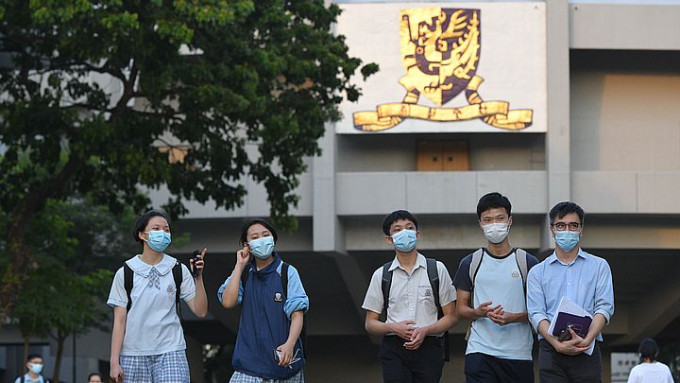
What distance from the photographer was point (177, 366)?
8.77 metres

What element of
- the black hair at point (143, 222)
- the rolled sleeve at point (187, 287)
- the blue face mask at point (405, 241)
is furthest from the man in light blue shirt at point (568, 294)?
the black hair at point (143, 222)

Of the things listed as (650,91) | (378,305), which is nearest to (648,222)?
(650,91)

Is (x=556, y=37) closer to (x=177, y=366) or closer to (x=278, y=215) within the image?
(x=278, y=215)

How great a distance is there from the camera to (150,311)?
348 inches

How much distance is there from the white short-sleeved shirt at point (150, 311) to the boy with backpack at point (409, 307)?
1.40m

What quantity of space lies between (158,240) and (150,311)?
1.64 feet

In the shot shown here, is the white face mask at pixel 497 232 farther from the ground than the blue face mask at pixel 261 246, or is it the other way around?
the white face mask at pixel 497 232

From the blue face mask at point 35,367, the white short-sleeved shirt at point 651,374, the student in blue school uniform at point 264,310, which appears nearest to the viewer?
the student in blue school uniform at point 264,310

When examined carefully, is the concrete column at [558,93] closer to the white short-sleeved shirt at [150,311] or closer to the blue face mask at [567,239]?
the blue face mask at [567,239]

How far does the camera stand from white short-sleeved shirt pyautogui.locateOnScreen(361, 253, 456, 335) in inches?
360

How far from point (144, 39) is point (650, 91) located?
1820cm

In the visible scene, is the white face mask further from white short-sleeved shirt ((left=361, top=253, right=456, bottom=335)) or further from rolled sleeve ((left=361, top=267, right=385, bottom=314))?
rolled sleeve ((left=361, top=267, right=385, bottom=314))

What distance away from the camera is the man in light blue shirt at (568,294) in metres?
8.41

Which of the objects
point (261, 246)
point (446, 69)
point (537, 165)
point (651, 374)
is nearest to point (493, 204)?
point (261, 246)
